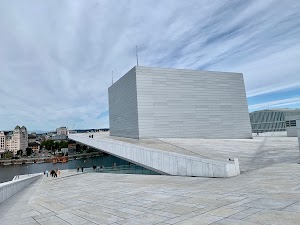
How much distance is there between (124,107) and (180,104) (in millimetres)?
10636

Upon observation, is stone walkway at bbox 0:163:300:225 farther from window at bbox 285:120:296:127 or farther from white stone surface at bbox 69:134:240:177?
window at bbox 285:120:296:127

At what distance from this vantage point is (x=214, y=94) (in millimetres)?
41438

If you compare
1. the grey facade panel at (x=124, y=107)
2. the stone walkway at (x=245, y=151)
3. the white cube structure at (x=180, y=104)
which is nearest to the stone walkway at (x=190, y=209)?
the stone walkway at (x=245, y=151)

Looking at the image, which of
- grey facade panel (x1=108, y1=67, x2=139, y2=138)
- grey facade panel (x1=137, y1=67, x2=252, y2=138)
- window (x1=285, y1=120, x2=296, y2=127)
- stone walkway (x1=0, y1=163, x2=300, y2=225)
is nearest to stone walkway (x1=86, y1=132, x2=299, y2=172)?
stone walkway (x1=0, y1=163, x2=300, y2=225)

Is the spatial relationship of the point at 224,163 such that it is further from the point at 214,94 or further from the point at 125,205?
the point at 214,94

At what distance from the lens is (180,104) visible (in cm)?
3828

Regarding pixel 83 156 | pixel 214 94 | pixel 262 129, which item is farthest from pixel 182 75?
pixel 83 156

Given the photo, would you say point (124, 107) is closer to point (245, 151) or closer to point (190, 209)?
point (245, 151)

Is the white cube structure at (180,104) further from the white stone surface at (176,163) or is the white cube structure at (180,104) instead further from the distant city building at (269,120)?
the distant city building at (269,120)

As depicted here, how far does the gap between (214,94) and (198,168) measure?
29.3 meters

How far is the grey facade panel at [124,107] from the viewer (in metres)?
36.9

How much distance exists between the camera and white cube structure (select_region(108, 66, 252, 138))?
3616 centimetres

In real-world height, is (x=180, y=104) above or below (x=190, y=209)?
above

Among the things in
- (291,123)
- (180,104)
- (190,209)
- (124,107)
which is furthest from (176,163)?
(291,123)
